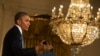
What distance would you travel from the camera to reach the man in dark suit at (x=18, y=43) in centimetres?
249

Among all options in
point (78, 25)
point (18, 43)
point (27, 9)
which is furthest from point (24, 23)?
point (27, 9)

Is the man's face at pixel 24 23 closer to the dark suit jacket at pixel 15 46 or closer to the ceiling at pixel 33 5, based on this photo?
the dark suit jacket at pixel 15 46

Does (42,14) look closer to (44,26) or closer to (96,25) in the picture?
(44,26)

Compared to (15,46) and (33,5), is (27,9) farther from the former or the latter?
(15,46)

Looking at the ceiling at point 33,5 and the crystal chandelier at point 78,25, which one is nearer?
the crystal chandelier at point 78,25

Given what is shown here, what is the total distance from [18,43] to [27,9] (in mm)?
4570

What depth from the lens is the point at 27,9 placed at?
7035 millimetres

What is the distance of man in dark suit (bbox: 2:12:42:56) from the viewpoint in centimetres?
249

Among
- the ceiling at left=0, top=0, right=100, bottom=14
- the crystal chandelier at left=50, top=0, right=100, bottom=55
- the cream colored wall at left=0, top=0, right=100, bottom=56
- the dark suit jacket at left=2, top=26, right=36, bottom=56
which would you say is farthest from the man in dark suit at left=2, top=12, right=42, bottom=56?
the ceiling at left=0, top=0, right=100, bottom=14

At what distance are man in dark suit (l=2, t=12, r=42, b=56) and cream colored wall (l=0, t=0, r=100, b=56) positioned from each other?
386cm

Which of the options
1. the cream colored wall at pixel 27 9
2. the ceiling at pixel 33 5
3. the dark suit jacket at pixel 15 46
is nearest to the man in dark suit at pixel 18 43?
the dark suit jacket at pixel 15 46

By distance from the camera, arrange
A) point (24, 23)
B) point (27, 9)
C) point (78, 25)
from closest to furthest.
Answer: point (24, 23) < point (78, 25) < point (27, 9)

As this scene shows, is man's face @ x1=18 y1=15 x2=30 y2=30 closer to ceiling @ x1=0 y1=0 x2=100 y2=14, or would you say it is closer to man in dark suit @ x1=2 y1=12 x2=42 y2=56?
man in dark suit @ x1=2 y1=12 x2=42 y2=56

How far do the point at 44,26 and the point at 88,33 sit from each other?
7.05 feet
